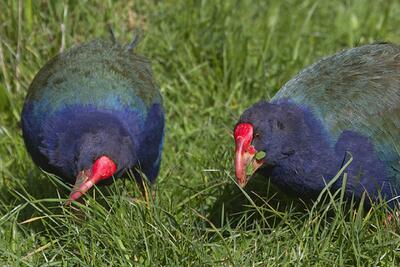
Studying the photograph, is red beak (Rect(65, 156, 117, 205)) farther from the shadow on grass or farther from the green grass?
the shadow on grass

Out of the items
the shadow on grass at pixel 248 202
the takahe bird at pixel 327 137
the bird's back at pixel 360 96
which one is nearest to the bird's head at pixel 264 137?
the takahe bird at pixel 327 137

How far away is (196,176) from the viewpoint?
498 cm

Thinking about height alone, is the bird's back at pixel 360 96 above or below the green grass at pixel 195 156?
above

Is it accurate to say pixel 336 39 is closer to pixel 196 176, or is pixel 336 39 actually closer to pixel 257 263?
pixel 196 176

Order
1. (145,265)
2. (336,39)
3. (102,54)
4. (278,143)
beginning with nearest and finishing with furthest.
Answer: (145,265) < (278,143) < (102,54) < (336,39)

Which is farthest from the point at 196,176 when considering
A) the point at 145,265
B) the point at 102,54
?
the point at 145,265

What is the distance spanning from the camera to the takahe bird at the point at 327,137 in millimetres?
4031

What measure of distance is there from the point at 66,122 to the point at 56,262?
797 mm

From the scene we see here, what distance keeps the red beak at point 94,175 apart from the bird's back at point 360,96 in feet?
2.99

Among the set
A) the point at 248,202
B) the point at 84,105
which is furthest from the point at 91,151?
the point at 248,202

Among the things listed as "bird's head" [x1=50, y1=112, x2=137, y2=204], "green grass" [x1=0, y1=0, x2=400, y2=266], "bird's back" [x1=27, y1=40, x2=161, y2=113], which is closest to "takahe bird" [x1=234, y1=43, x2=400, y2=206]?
"green grass" [x1=0, y1=0, x2=400, y2=266]

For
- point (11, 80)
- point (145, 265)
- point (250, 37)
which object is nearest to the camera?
point (145, 265)

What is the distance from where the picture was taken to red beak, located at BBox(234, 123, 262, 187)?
13.0 feet

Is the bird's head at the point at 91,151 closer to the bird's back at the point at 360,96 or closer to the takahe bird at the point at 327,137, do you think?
the takahe bird at the point at 327,137
